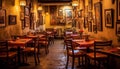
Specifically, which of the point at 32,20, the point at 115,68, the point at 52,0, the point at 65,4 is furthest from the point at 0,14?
the point at 65,4

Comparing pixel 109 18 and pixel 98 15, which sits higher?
pixel 98 15

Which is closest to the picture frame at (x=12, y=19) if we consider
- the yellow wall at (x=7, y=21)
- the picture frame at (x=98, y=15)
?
the yellow wall at (x=7, y=21)

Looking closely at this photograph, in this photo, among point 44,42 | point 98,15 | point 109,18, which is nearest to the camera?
point 109,18

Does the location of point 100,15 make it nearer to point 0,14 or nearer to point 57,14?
point 0,14

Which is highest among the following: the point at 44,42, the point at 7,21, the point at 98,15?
the point at 98,15

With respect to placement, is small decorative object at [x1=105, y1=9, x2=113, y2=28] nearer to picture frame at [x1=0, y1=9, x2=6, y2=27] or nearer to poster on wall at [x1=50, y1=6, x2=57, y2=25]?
picture frame at [x1=0, y1=9, x2=6, y2=27]

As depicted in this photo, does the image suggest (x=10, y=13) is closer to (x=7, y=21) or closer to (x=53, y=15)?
(x=7, y=21)

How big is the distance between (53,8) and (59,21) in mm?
1410

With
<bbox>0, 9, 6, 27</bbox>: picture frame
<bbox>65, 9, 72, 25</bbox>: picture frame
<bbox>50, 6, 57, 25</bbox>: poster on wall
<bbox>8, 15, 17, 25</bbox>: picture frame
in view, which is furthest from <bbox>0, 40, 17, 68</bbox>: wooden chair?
<bbox>50, 6, 57, 25</bbox>: poster on wall

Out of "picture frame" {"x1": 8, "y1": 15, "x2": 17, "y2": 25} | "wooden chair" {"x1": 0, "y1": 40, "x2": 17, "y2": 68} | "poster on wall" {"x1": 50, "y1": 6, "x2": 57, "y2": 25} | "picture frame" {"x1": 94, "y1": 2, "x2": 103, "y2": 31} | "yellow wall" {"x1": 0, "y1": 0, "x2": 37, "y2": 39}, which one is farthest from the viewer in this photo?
"poster on wall" {"x1": 50, "y1": 6, "x2": 57, "y2": 25}

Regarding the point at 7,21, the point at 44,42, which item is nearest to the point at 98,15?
the point at 44,42

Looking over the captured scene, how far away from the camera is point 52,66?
8.20 m

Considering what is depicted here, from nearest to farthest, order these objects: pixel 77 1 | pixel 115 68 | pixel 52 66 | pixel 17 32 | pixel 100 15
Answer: pixel 115 68, pixel 52 66, pixel 100 15, pixel 17 32, pixel 77 1

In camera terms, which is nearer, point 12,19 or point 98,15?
point 98,15
